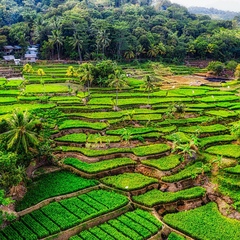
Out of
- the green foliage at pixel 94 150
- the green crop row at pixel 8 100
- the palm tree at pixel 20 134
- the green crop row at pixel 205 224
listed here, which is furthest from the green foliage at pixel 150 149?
the green crop row at pixel 8 100

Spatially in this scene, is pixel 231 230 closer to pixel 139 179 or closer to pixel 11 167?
pixel 139 179

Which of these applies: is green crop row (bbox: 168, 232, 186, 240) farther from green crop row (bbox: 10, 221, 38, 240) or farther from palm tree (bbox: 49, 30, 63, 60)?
palm tree (bbox: 49, 30, 63, 60)

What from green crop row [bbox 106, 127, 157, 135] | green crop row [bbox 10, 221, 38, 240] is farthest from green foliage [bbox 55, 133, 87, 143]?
green crop row [bbox 10, 221, 38, 240]

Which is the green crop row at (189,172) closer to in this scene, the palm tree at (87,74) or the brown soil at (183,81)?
the palm tree at (87,74)

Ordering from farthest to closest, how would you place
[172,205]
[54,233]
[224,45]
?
[224,45], [172,205], [54,233]

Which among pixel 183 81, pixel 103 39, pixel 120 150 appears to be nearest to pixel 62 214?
pixel 120 150

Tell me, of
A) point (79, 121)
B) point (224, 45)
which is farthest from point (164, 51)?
point (79, 121)
